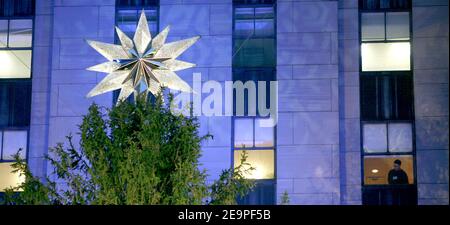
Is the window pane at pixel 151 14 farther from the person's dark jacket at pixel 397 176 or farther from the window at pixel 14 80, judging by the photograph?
the person's dark jacket at pixel 397 176

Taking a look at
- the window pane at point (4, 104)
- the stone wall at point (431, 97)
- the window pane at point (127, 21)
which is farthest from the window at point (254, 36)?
the window pane at point (4, 104)

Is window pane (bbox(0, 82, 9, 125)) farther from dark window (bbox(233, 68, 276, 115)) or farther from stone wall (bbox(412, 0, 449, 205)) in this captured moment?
stone wall (bbox(412, 0, 449, 205))

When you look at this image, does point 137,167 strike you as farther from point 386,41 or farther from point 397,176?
point 386,41

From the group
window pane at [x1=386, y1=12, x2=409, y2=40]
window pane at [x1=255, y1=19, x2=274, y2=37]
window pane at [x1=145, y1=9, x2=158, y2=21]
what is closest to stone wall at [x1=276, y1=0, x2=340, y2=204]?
window pane at [x1=255, y1=19, x2=274, y2=37]

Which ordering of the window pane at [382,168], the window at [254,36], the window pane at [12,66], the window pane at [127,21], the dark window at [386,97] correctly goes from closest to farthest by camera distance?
the window pane at [382,168], the dark window at [386,97], the window at [254,36], the window pane at [127,21], the window pane at [12,66]

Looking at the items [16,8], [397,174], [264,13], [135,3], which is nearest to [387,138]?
[397,174]

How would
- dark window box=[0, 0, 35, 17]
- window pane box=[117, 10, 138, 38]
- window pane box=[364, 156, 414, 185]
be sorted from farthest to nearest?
dark window box=[0, 0, 35, 17], window pane box=[117, 10, 138, 38], window pane box=[364, 156, 414, 185]

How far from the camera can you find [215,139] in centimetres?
2761

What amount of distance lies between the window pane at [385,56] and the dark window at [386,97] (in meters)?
0.32

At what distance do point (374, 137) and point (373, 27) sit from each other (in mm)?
3839

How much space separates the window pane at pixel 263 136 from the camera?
27953 mm

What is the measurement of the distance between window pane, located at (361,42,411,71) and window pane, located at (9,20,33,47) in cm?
1176

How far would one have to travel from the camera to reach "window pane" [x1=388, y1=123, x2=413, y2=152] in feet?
91.6

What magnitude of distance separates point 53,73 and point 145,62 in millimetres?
3976
